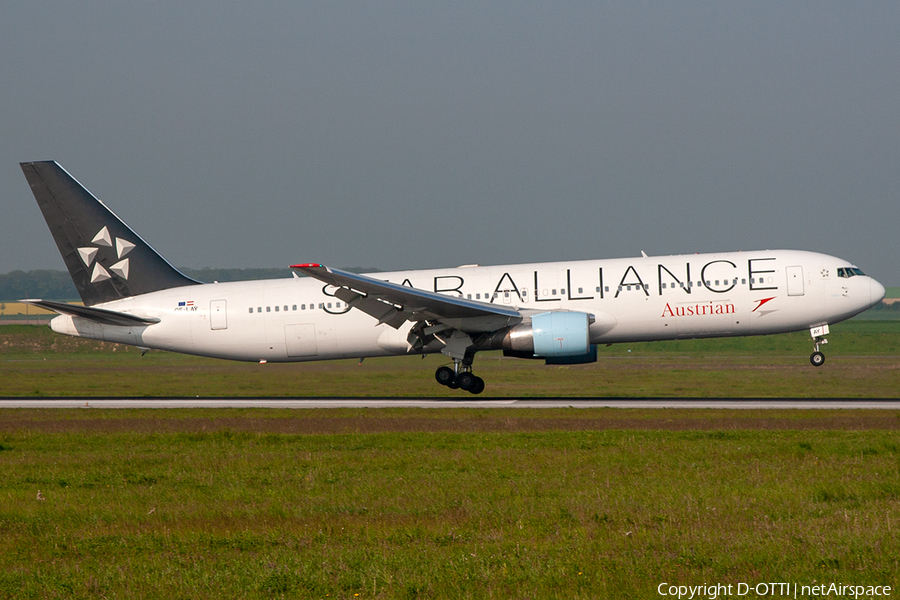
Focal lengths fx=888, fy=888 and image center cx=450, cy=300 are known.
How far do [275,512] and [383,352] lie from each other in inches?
756

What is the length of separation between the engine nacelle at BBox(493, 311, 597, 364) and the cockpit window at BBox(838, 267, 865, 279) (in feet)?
28.5

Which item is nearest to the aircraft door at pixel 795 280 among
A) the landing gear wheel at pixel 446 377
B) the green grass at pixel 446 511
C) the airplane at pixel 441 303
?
the airplane at pixel 441 303

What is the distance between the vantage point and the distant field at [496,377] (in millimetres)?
36625

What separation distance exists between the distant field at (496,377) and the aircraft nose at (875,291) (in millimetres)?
4957

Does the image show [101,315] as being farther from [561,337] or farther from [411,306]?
[561,337]

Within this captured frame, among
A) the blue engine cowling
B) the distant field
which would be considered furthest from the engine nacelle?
the distant field

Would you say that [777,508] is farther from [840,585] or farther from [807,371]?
[807,371]

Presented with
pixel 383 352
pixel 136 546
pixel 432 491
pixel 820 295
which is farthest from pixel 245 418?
pixel 820 295

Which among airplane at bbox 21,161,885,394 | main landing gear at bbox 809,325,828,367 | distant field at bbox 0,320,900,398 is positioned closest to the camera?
airplane at bbox 21,161,885,394

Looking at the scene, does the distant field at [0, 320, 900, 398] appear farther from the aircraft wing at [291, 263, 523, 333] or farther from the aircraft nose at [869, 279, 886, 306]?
the aircraft wing at [291, 263, 523, 333]

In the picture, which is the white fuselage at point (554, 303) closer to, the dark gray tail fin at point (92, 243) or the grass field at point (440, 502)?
the dark gray tail fin at point (92, 243)

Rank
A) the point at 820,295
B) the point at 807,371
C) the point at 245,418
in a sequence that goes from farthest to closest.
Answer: the point at 807,371 < the point at 820,295 < the point at 245,418

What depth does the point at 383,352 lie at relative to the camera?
102 ft

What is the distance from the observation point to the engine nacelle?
1102 inches
